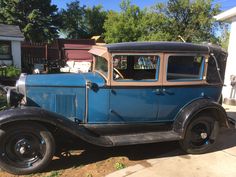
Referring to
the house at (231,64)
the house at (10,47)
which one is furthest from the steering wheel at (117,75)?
the house at (10,47)

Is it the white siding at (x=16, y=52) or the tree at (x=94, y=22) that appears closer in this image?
the white siding at (x=16, y=52)

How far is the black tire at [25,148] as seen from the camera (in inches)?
144

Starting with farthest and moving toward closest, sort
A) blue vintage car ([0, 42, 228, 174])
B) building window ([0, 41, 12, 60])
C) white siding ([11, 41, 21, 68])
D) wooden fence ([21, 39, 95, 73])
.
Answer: wooden fence ([21, 39, 95, 73]) → white siding ([11, 41, 21, 68]) → building window ([0, 41, 12, 60]) → blue vintage car ([0, 42, 228, 174])

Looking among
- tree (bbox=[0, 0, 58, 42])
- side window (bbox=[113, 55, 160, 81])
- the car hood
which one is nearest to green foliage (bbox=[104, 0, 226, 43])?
tree (bbox=[0, 0, 58, 42])

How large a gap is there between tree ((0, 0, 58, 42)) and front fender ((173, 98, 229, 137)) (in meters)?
31.6

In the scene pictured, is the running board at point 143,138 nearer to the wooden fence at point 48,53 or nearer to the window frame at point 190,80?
the window frame at point 190,80

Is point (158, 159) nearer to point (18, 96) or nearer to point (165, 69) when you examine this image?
point (165, 69)

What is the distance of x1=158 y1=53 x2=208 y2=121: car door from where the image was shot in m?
4.38

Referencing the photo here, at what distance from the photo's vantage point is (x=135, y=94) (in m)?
4.25

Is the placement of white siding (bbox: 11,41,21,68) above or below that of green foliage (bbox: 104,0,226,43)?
below

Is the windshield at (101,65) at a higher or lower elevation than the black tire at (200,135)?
higher

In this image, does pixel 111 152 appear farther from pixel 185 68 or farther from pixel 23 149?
pixel 185 68

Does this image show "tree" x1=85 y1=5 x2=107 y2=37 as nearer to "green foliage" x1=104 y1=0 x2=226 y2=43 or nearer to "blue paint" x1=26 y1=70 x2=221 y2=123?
"green foliage" x1=104 y1=0 x2=226 y2=43

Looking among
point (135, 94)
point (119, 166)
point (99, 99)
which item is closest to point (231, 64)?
point (135, 94)
